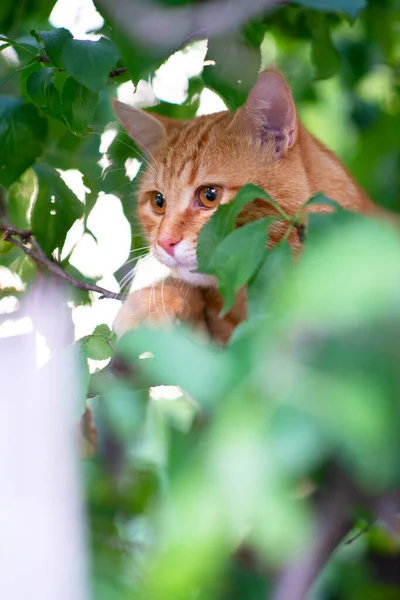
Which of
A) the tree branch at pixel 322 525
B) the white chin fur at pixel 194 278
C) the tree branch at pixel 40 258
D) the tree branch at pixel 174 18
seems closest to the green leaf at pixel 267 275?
the tree branch at pixel 322 525

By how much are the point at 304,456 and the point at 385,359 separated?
83 millimetres

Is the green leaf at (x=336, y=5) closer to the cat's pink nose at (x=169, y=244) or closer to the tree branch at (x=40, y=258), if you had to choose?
the tree branch at (x=40, y=258)

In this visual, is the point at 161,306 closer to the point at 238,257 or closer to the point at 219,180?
the point at 219,180

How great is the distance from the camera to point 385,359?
49 cm

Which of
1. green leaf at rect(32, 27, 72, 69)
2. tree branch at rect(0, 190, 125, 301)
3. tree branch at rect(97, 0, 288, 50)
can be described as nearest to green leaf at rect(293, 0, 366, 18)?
tree branch at rect(97, 0, 288, 50)

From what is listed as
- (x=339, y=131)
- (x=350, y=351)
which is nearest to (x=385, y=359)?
(x=350, y=351)

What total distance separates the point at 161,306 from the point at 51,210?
0.98ft

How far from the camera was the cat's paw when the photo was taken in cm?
144

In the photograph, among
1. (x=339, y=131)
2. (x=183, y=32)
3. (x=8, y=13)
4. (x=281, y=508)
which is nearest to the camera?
(x=281, y=508)

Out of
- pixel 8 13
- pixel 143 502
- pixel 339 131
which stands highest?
pixel 8 13

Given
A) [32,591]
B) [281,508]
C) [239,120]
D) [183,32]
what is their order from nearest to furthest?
1. [281,508]
2. [32,591]
3. [183,32]
4. [239,120]

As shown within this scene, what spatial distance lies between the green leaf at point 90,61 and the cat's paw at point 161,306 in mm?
530

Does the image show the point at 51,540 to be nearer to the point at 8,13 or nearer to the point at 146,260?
the point at 146,260

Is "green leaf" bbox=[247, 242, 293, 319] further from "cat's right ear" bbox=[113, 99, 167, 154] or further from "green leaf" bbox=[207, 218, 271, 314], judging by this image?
"cat's right ear" bbox=[113, 99, 167, 154]
